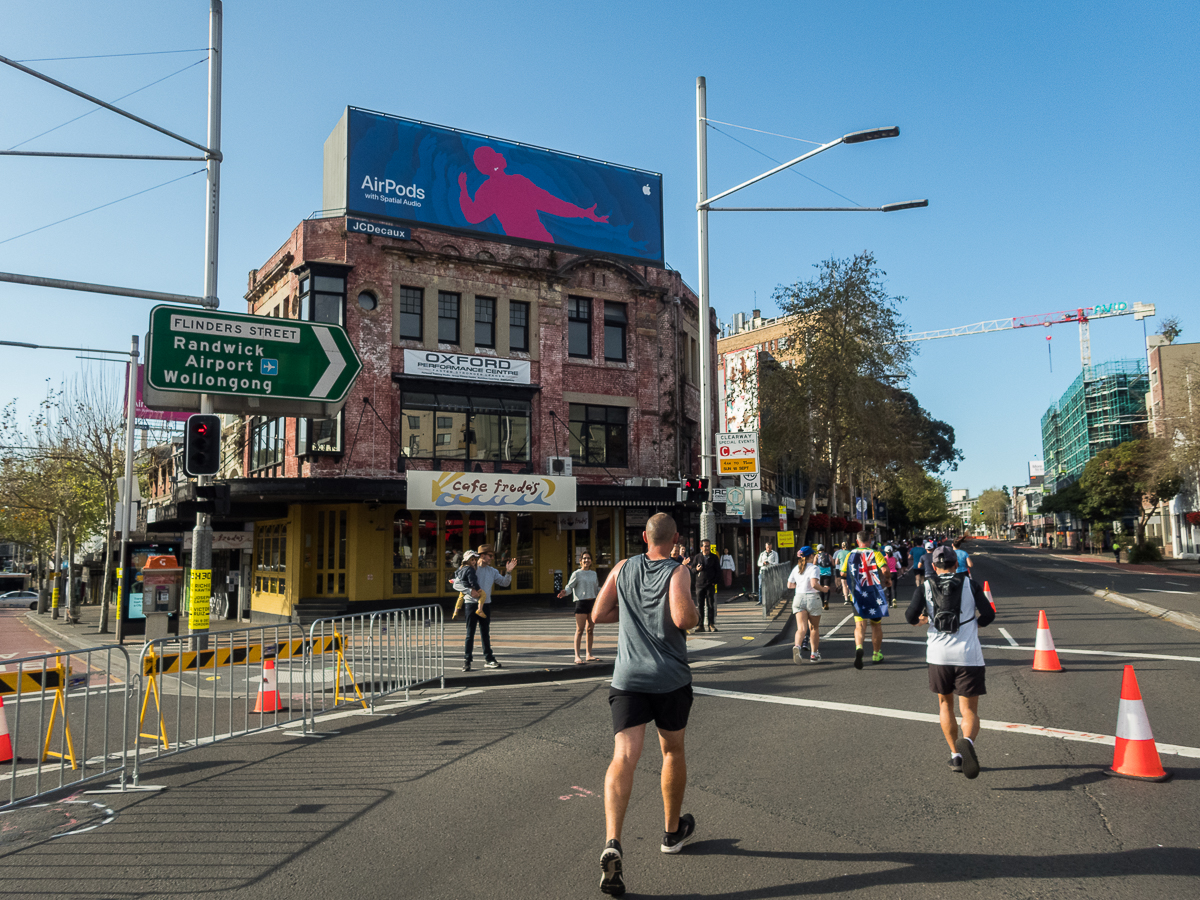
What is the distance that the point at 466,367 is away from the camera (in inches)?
979

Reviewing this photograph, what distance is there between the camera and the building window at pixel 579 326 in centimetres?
2703

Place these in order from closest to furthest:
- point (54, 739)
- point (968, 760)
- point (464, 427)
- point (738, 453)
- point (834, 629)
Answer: point (968, 760) < point (54, 739) < point (834, 629) < point (738, 453) < point (464, 427)

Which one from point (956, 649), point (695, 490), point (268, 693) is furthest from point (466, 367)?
point (956, 649)

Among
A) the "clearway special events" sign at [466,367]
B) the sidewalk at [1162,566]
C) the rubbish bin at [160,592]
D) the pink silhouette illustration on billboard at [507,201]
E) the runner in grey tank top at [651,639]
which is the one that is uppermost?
the pink silhouette illustration on billboard at [507,201]

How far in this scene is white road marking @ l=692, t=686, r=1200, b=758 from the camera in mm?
6945

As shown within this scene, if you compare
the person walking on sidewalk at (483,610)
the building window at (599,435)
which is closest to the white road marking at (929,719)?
the person walking on sidewalk at (483,610)

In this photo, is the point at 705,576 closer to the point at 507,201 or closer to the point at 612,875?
the point at 612,875

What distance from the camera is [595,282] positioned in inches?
1085

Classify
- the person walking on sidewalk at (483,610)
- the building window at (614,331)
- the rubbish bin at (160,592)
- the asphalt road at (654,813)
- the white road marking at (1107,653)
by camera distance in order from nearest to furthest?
the asphalt road at (654,813) < the white road marking at (1107,653) < the person walking on sidewalk at (483,610) < the rubbish bin at (160,592) < the building window at (614,331)

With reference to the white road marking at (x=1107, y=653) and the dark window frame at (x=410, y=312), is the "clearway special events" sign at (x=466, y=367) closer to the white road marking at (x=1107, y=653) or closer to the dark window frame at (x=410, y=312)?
the dark window frame at (x=410, y=312)

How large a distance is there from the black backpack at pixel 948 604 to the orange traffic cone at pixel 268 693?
662cm

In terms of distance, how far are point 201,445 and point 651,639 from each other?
8419 millimetres

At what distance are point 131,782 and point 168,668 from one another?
1.57m

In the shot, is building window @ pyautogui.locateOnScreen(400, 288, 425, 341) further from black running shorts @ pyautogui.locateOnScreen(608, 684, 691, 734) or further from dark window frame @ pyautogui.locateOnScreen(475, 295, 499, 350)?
black running shorts @ pyautogui.locateOnScreen(608, 684, 691, 734)
